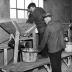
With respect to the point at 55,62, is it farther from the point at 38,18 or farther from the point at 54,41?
the point at 38,18

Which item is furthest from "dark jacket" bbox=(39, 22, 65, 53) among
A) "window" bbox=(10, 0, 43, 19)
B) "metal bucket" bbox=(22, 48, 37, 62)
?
"window" bbox=(10, 0, 43, 19)

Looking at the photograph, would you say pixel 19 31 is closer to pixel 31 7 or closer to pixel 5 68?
pixel 5 68

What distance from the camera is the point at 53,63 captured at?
4.12 meters

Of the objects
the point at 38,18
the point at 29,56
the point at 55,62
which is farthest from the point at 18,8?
the point at 55,62

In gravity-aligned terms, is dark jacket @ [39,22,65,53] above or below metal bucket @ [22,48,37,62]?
above

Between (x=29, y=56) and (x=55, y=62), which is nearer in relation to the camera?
(x=55, y=62)

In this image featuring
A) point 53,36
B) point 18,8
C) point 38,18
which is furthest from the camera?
point 18,8

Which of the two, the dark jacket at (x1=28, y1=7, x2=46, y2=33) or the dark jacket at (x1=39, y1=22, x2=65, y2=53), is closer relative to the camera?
the dark jacket at (x1=39, y1=22, x2=65, y2=53)

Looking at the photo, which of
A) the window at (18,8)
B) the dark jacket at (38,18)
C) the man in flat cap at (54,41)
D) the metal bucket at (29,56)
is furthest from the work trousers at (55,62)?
the window at (18,8)

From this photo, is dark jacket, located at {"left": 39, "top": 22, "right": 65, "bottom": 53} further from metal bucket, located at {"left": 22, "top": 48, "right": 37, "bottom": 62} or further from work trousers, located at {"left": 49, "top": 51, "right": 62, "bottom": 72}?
metal bucket, located at {"left": 22, "top": 48, "right": 37, "bottom": 62}

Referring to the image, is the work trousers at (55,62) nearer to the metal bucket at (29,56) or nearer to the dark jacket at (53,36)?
the dark jacket at (53,36)

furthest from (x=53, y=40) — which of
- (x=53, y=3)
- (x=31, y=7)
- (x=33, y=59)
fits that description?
(x=53, y=3)

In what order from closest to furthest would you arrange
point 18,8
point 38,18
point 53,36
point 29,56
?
point 53,36 → point 29,56 → point 38,18 → point 18,8

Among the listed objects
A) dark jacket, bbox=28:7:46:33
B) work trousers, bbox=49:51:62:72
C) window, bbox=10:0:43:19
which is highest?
window, bbox=10:0:43:19
